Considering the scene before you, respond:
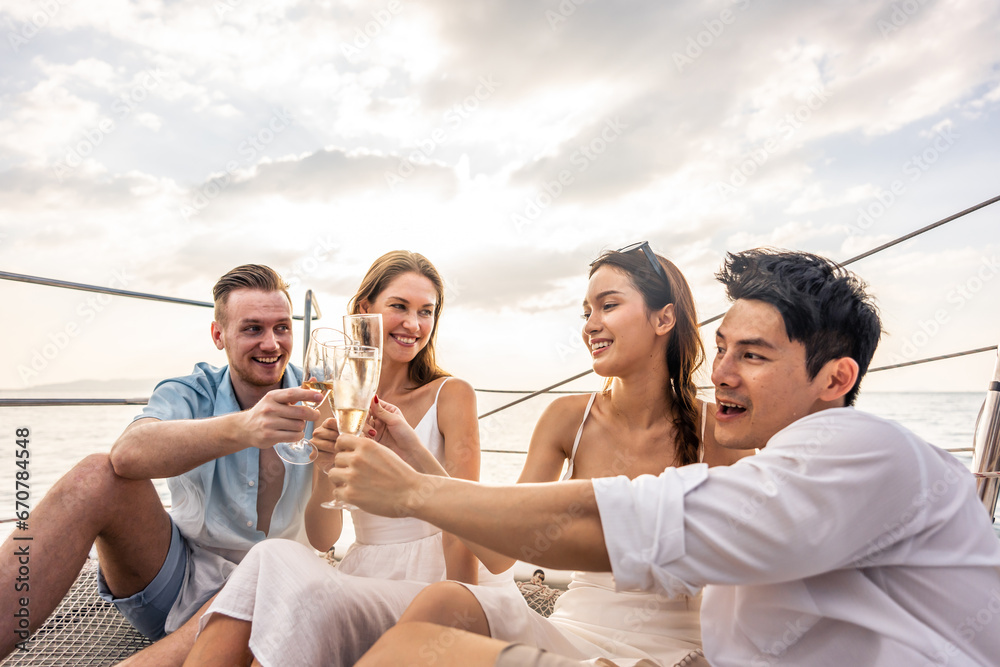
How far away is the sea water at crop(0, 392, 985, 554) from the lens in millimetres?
4600

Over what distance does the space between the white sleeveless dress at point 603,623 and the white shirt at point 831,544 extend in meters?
0.40

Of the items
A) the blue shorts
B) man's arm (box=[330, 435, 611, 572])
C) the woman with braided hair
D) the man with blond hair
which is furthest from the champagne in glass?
the blue shorts

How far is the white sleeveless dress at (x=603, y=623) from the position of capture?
1217 millimetres

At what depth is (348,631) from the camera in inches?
51.1

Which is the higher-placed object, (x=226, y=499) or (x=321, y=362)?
(x=321, y=362)

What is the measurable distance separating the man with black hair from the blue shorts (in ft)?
4.18

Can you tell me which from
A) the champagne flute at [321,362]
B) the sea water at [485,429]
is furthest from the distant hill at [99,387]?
the champagne flute at [321,362]

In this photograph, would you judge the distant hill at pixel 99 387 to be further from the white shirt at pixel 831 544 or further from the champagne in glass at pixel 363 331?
the white shirt at pixel 831 544

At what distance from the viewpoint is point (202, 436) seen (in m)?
1.66

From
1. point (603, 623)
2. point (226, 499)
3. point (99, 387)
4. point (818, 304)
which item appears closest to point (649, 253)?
point (818, 304)

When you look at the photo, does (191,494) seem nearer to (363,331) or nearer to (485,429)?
(363,331)

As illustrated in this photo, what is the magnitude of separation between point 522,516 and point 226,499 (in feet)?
5.34

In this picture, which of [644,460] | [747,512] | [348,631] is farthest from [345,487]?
[644,460]

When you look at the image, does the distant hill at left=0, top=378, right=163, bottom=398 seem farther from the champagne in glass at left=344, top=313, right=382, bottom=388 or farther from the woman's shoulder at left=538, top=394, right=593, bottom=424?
the champagne in glass at left=344, top=313, right=382, bottom=388
